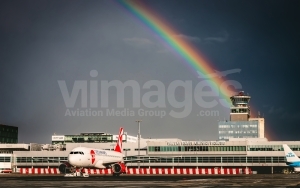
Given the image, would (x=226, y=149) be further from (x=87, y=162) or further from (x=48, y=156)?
(x=87, y=162)

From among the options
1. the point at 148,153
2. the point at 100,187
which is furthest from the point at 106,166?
the point at 148,153

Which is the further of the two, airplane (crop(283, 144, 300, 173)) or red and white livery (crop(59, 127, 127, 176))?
airplane (crop(283, 144, 300, 173))

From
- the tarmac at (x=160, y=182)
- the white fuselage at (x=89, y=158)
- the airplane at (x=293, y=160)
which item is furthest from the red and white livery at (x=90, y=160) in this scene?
the airplane at (x=293, y=160)

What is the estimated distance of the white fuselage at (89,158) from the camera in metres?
88.6

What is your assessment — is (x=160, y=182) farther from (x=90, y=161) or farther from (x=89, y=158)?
(x=90, y=161)

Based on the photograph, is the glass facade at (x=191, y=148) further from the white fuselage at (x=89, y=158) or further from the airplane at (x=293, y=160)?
the white fuselage at (x=89, y=158)

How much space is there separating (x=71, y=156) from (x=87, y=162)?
3.48m

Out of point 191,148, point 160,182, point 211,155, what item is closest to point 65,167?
point 160,182

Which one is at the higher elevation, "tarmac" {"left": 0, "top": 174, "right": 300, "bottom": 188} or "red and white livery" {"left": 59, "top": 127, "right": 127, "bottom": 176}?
"red and white livery" {"left": 59, "top": 127, "right": 127, "bottom": 176}

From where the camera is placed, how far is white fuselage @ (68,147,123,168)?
88.6 m

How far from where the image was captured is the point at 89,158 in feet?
298

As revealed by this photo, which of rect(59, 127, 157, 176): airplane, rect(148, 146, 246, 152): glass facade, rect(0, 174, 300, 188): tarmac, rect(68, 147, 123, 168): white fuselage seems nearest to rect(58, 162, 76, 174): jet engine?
rect(59, 127, 157, 176): airplane

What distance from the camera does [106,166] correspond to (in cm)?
9781

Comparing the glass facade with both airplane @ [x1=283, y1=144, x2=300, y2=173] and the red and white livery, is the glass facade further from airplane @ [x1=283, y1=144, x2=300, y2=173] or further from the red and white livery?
the red and white livery
